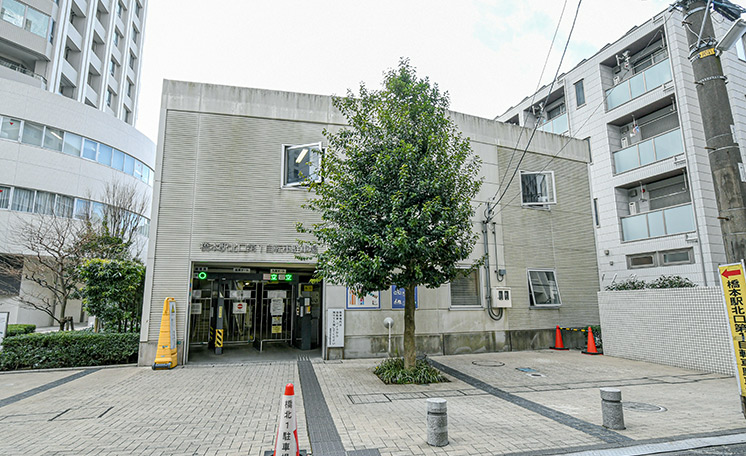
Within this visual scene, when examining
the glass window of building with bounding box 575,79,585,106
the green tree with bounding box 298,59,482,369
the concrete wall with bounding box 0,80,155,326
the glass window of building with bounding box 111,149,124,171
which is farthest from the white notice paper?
the glass window of building with bounding box 575,79,585,106

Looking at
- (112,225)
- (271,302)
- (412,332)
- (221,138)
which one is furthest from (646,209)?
(112,225)

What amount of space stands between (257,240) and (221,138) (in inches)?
131

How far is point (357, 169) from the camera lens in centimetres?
920

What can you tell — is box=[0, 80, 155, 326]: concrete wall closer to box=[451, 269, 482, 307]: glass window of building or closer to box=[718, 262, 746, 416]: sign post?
box=[451, 269, 482, 307]: glass window of building

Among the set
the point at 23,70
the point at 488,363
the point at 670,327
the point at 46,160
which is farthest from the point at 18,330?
the point at 23,70

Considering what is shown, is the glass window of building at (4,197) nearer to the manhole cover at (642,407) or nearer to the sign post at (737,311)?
the manhole cover at (642,407)

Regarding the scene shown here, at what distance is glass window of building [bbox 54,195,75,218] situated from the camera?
21.0 m

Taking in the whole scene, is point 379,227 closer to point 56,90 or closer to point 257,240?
point 257,240

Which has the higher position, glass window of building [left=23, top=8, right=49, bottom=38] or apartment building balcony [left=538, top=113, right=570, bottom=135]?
glass window of building [left=23, top=8, right=49, bottom=38]

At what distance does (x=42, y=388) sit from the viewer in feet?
26.6

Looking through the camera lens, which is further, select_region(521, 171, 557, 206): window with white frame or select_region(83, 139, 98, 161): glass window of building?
select_region(83, 139, 98, 161): glass window of building

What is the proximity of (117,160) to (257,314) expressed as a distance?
55.8ft

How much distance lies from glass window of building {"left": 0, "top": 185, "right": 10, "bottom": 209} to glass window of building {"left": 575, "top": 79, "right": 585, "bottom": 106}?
3017 centimetres

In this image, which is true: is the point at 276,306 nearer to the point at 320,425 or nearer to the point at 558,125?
the point at 320,425
